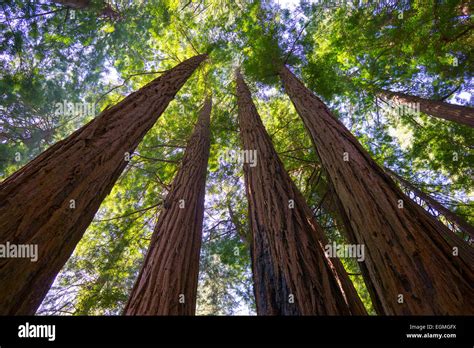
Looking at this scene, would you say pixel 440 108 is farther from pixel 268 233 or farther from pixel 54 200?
pixel 54 200

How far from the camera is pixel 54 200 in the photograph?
187 centimetres

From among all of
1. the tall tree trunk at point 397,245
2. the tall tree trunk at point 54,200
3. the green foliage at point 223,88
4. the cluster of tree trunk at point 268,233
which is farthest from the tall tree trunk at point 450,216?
the tall tree trunk at point 54,200

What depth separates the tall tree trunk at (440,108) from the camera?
6.65 meters

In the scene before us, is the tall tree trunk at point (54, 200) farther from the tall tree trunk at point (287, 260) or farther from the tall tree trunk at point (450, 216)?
the tall tree trunk at point (450, 216)

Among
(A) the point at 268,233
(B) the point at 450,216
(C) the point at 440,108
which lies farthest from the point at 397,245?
(C) the point at 440,108

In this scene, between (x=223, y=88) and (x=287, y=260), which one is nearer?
(x=287, y=260)

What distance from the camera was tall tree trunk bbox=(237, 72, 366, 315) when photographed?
6.41 feet

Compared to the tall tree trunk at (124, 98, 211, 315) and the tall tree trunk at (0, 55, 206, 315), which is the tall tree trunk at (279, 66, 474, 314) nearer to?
the tall tree trunk at (124, 98, 211, 315)

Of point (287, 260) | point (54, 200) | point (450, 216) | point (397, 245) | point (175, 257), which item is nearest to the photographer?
point (397, 245)

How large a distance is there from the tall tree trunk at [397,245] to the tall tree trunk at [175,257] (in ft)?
6.36

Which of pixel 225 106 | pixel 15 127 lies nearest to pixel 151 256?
pixel 225 106

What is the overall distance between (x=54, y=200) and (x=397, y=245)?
2485 millimetres

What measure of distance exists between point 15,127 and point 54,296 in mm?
7119
